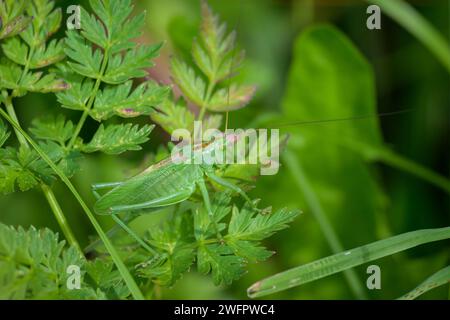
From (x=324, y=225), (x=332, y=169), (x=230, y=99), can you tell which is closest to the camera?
(x=230, y=99)

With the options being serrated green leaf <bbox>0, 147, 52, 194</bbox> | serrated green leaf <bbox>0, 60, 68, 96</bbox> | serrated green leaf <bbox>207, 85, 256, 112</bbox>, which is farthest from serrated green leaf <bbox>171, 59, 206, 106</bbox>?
serrated green leaf <bbox>0, 147, 52, 194</bbox>

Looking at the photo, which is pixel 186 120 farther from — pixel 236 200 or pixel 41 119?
pixel 236 200

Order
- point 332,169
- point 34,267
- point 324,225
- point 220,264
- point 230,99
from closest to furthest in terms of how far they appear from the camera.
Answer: point 34,267, point 220,264, point 230,99, point 324,225, point 332,169

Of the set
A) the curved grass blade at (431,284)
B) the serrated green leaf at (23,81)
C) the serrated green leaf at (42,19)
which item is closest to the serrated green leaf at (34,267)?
the serrated green leaf at (23,81)

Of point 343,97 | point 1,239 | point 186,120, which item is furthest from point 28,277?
point 343,97

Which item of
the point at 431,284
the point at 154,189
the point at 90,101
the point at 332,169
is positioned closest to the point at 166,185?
the point at 154,189

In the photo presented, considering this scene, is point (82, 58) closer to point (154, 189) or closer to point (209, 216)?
point (154, 189)

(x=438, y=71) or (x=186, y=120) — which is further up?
(x=438, y=71)
